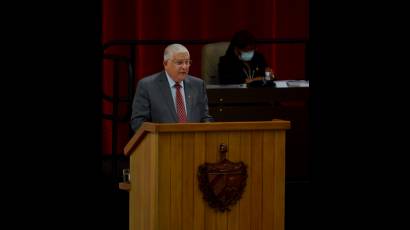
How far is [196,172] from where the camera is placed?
14.0ft

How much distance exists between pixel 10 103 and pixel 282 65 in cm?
453

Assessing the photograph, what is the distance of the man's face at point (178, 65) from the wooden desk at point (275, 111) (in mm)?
1632

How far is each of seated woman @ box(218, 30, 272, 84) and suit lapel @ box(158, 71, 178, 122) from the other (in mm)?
1837

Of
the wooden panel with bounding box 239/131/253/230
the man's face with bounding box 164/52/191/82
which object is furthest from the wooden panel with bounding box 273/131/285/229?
the man's face with bounding box 164/52/191/82

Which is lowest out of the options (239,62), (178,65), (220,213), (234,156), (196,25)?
(220,213)

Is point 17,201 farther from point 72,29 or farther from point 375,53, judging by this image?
point 375,53

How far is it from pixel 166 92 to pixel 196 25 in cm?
383

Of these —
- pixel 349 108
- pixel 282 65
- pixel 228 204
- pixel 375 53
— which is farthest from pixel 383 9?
pixel 282 65

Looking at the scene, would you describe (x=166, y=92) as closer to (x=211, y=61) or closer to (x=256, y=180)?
(x=256, y=180)

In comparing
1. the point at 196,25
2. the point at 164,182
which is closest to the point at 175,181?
the point at 164,182

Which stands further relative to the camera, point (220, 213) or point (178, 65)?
point (178, 65)

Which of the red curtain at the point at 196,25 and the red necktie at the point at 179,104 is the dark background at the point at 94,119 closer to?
the red necktie at the point at 179,104

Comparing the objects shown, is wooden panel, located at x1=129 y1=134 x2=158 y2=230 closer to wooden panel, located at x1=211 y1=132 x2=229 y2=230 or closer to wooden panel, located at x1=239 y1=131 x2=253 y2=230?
wooden panel, located at x1=211 y1=132 x2=229 y2=230

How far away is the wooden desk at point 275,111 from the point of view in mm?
6707
